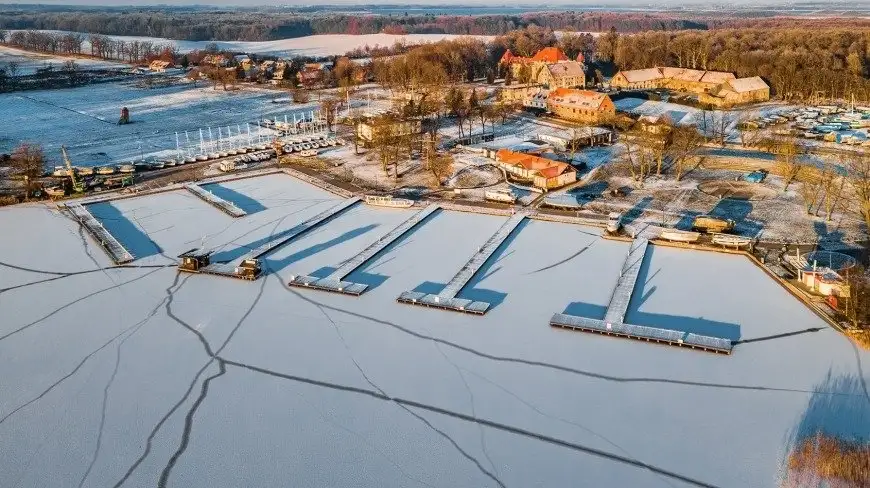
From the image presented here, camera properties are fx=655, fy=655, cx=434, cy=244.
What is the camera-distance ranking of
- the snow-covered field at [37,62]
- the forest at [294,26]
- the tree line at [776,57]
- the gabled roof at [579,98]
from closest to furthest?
the gabled roof at [579,98]
the tree line at [776,57]
the snow-covered field at [37,62]
the forest at [294,26]

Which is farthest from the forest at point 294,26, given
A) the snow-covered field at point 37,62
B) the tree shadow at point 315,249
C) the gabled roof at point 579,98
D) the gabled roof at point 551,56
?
the tree shadow at point 315,249

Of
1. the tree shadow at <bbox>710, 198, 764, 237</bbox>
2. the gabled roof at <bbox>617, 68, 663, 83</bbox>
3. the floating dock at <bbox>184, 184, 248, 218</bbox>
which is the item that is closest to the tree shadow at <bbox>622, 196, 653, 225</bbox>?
the tree shadow at <bbox>710, 198, 764, 237</bbox>

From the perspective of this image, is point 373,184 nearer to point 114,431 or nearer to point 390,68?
point 114,431

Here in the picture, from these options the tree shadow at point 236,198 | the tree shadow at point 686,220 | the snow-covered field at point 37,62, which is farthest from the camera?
the snow-covered field at point 37,62

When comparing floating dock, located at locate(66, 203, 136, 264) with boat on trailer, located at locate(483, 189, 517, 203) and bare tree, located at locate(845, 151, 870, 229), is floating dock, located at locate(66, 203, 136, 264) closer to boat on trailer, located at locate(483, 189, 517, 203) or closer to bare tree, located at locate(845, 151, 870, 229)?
boat on trailer, located at locate(483, 189, 517, 203)

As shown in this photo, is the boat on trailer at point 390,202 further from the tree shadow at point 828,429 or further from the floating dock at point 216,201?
the tree shadow at point 828,429

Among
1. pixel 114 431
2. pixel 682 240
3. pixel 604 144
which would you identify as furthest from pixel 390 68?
pixel 114 431

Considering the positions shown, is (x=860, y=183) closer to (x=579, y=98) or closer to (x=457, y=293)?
(x=457, y=293)
